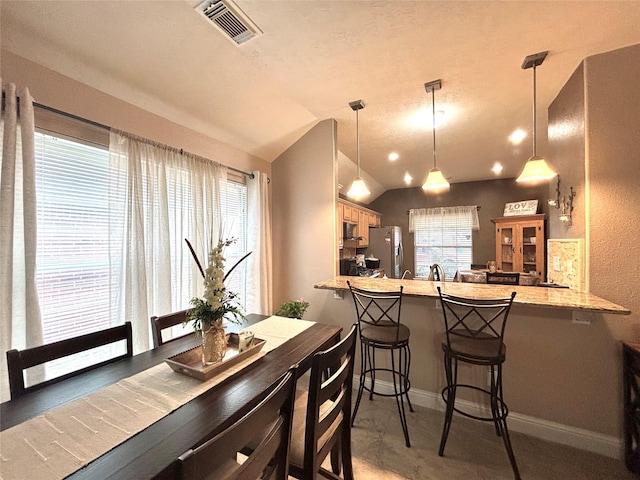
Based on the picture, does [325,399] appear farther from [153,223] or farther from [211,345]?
[153,223]

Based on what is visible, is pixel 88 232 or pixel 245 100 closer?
pixel 88 232

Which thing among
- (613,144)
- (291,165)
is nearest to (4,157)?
(291,165)

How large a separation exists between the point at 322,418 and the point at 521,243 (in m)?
5.14

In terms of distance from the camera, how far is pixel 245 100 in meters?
2.40

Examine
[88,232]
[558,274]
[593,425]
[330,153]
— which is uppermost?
[330,153]

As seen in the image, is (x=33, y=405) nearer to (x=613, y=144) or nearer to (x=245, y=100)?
(x=245, y=100)

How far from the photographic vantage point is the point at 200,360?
1.38 meters

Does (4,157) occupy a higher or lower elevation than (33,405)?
Result: higher

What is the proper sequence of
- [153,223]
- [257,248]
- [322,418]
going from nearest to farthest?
1. [322,418]
2. [153,223]
3. [257,248]

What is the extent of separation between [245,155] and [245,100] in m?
0.72

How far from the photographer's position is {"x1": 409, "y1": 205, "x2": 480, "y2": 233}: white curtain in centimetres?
561

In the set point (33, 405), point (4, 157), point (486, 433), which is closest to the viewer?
point (33, 405)

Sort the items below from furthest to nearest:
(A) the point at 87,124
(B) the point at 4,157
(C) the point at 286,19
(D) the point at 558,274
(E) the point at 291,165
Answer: (E) the point at 291,165
(D) the point at 558,274
(A) the point at 87,124
(C) the point at 286,19
(B) the point at 4,157

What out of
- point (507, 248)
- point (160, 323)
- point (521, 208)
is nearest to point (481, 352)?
point (160, 323)
